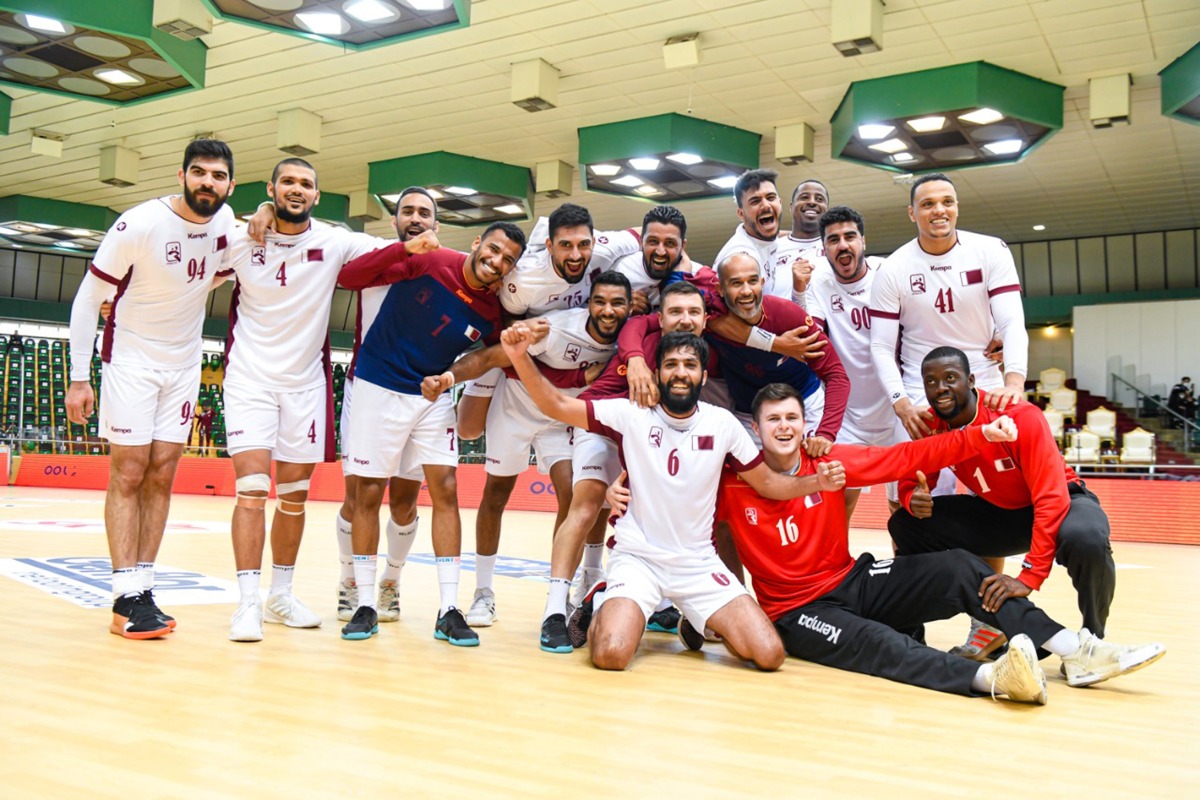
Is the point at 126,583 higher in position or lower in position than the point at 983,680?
higher

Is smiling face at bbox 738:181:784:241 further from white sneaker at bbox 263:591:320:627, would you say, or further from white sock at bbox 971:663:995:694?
white sneaker at bbox 263:591:320:627

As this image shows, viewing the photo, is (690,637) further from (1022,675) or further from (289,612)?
(289,612)

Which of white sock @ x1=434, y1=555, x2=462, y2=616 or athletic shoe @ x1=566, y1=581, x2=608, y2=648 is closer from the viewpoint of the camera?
athletic shoe @ x1=566, y1=581, x2=608, y2=648

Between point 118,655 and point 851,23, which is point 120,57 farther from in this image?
Answer: point 118,655

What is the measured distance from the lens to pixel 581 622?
162 inches

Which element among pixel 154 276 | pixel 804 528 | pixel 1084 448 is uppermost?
pixel 154 276

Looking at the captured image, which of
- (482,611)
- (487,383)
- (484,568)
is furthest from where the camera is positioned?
(487,383)

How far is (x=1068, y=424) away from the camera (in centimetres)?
1716

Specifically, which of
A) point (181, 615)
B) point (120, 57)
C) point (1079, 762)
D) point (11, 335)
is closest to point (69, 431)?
point (11, 335)

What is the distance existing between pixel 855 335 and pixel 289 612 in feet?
10.2

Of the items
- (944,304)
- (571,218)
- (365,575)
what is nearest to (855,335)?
(944,304)

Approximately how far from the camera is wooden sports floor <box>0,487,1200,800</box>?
2.18m

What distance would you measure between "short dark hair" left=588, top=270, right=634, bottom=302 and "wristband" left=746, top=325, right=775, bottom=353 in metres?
0.60

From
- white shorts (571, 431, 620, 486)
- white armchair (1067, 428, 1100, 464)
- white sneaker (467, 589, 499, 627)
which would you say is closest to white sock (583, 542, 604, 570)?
white sneaker (467, 589, 499, 627)
